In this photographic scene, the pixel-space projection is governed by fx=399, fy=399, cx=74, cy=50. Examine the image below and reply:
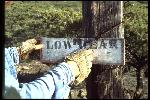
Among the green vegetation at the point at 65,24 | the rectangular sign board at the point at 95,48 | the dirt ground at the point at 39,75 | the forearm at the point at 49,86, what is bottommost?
the dirt ground at the point at 39,75

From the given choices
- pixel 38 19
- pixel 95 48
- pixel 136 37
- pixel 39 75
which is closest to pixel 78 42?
pixel 95 48

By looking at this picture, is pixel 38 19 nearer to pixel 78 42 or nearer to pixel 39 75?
pixel 39 75

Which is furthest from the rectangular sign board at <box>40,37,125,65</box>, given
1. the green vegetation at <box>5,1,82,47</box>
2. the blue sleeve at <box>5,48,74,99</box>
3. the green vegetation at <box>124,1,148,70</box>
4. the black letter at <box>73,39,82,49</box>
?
the green vegetation at <box>5,1,82,47</box>

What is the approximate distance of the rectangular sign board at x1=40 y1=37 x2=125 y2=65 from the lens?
2.26 metres

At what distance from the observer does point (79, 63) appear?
199 cm

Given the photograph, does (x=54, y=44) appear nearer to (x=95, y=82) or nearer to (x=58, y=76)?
(x=95, y=82)

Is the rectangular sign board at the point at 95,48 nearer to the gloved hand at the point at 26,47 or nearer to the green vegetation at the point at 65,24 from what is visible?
the gloved hand at the point at 26,47

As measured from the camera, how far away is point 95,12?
7.49ft

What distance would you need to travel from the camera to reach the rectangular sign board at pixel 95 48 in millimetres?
2260

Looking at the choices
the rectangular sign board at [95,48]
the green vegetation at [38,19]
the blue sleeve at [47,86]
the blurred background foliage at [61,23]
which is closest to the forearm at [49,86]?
the blue sleeve at [47,86]

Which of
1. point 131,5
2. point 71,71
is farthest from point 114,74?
point 131,5

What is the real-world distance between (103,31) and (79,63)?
382mm

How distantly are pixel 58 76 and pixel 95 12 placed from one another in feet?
2.64

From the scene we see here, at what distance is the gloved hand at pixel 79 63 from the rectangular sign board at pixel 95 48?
0.35 feet
